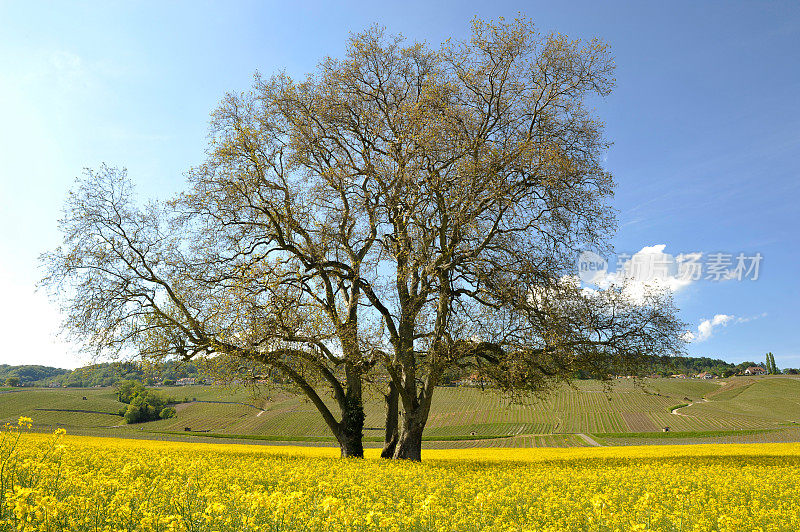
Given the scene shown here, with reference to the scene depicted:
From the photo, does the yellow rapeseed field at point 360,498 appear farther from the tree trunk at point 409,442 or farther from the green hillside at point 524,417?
the green hillside at point 524,417

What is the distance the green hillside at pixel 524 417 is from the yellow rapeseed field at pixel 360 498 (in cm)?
3738

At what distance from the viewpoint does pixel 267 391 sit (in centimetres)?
2094

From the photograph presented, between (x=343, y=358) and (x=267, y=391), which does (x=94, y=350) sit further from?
(x=343, y=358)

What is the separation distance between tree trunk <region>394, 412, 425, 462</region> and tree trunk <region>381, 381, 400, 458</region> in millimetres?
1365

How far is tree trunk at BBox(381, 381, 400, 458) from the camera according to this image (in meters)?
20.9

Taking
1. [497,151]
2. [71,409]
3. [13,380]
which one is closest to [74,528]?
[497,151]

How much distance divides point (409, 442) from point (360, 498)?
11.8m

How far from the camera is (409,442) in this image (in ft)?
63.6

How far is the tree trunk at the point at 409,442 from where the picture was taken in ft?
63.3

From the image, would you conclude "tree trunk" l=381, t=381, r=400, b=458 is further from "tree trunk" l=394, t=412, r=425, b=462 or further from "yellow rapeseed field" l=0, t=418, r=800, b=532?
"yellow rapeseed field" l=0, t=418, r=800, b=532

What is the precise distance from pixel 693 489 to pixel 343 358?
12595 mm

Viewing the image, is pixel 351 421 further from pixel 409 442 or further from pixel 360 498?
pixel 360 498

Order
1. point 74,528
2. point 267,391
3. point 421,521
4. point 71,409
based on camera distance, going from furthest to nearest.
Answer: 1. point 71,409
2. point 267,391
3. point 421,521
4. point 74,528

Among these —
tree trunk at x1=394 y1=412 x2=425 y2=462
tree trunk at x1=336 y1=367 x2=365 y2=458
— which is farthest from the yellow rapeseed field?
tree trunk at x1=336 y1=367 x2=365 y2=458
